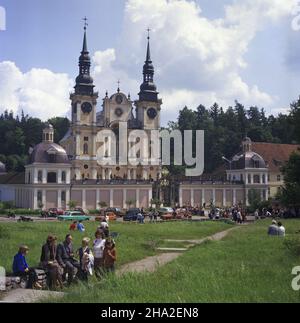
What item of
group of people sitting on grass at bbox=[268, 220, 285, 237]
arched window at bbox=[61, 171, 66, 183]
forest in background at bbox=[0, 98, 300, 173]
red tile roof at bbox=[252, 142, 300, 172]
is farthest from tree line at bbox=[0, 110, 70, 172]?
group of people sitting on grass at bbox=[268, 220, 285, 237]

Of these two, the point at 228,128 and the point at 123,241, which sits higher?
the point at 228,128

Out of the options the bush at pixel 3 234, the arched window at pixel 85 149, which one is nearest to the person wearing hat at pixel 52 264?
the bush at pixel 3 234

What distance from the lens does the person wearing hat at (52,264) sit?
13.9 metres

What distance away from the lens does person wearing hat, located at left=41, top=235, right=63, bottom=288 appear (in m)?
13.9

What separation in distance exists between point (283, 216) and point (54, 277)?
3712 cm

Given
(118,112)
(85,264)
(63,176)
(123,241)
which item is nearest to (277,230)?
(123,241)

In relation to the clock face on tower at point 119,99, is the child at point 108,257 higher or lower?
lower

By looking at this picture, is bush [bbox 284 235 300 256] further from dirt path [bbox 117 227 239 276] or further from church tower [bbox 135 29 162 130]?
church tower [bbox 135 29 162 130]

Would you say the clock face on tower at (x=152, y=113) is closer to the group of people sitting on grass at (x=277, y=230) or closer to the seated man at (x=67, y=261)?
the group of people sitting on grass at (x=277, y=230)

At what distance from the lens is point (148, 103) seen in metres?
88.9

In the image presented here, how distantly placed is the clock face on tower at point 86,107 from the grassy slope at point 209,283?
66.9 m

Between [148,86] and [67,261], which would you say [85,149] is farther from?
[67,261]

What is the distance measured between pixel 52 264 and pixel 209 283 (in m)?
4.17
